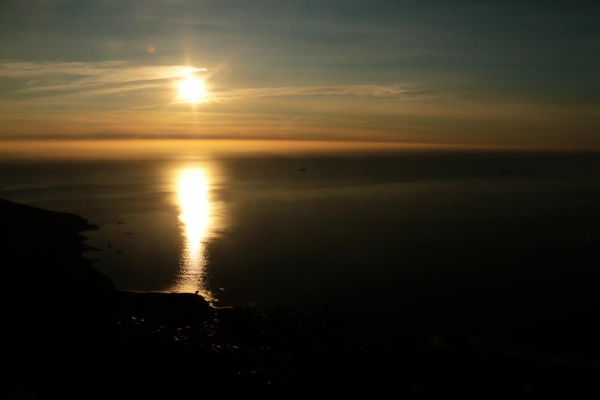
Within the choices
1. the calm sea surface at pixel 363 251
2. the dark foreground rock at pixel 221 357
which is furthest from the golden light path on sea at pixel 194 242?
the dark foreground rock at pixel 221 357

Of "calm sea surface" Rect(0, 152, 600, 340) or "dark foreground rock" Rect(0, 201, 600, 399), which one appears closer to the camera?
"dark foreground rock" Rect(0, 201, 600, 399)

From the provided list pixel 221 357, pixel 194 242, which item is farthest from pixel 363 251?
pixel 221 357

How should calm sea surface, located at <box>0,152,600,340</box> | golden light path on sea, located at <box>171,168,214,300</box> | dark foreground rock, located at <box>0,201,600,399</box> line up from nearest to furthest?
1. dark foreground rock, located at <box>0,201,600,399</box>
2. calm sea surface, located at <box>0,152,600,340</box>
3. golden light path on sea, located at <box>171,168,214,300</box>

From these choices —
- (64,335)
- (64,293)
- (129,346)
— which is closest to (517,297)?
(129,346)

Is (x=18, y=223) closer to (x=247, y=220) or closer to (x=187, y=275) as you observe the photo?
(x=187, y=275)

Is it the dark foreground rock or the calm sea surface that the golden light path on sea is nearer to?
the calm sea surface

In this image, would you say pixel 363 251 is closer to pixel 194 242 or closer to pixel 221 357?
pixel 194 242

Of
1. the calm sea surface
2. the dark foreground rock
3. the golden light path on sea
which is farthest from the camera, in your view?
the golden light path on sea

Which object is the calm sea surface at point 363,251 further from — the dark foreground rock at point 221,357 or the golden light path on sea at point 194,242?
the dark foreground rock at point 221,357

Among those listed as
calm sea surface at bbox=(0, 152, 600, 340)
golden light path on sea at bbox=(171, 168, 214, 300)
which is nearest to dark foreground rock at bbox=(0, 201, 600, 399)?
golden light path on sea at bbox=(171, 168, 214, 300)
